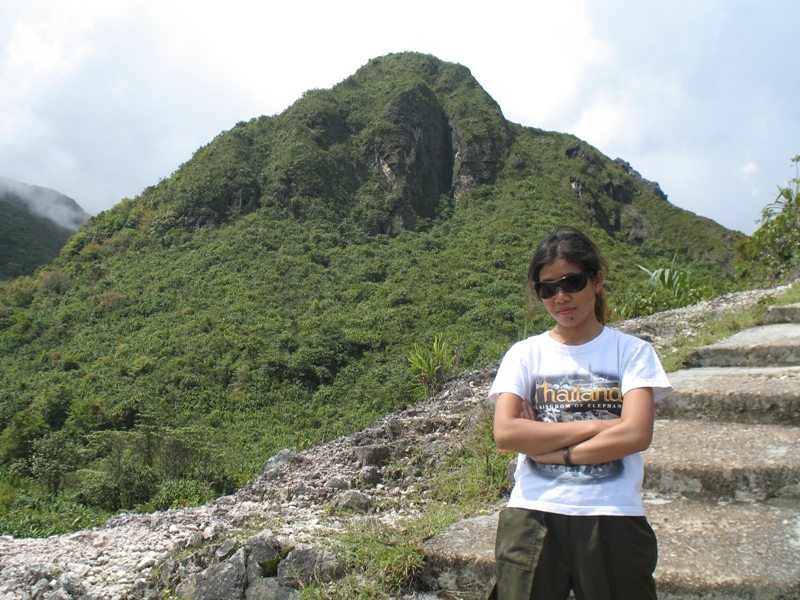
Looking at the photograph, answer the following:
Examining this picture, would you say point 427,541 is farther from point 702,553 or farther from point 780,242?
point 780,242

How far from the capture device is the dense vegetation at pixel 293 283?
38.6 ft

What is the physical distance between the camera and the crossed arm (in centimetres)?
138

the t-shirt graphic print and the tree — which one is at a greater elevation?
the tree

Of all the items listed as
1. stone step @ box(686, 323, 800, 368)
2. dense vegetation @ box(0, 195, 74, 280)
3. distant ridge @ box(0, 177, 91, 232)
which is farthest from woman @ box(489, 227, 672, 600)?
distant ridge @ box(0, 177, 91, 232)

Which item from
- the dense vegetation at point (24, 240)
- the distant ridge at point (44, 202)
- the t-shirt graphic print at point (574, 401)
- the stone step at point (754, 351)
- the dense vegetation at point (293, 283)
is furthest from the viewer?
the distant ridge at point (44, 202)

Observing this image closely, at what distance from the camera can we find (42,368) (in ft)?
96.9

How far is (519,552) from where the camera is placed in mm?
1403

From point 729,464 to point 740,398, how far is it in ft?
2.23

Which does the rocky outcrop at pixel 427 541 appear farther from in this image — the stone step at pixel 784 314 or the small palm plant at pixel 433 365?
the small palm plant at pixel 433 365

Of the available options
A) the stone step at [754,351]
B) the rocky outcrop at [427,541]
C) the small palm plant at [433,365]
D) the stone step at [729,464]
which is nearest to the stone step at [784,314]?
the stone step at [754,351]

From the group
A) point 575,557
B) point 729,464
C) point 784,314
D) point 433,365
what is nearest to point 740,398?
point 729,464

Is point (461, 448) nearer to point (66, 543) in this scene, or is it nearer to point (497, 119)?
point (66, 543)

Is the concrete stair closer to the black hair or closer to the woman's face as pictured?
the woman's face

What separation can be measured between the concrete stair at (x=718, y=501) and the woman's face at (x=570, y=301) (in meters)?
0.93
